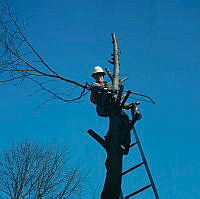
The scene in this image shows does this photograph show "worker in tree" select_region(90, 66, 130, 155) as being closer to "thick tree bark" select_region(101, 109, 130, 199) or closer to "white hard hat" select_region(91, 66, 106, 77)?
"thick tree bark" select_region(101, 109, 130, 199)

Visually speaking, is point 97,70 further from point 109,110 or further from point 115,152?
point 115,152

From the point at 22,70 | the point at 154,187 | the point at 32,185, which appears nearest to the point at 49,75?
the point at 22,70

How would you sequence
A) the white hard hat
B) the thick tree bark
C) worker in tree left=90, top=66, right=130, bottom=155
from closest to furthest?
1. the thick tree bark
2. worker in tree left=90, top=66, right=130, bottom=155
3. the white hard hat

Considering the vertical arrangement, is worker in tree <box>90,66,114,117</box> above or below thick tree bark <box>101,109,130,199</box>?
above

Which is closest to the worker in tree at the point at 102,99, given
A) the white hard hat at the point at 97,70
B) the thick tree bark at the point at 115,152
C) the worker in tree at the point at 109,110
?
the worker in tree at the point at 109,110

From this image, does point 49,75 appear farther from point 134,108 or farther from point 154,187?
point 154,187

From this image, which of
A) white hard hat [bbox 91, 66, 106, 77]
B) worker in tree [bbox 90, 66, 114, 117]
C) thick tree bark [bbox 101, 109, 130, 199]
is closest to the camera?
thick tree bark [bbox 101, 109, 130, 199]

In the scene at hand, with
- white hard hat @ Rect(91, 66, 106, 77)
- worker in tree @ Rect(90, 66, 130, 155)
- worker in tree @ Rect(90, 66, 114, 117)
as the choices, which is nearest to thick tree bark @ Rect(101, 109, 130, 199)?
worker in tree @ Rect(90, 66, 130, 155)

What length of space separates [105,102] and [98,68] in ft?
4.91

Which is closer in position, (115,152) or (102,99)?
(115,152)

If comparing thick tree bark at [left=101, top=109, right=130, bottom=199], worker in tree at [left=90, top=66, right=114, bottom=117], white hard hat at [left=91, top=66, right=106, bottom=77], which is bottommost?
thick tree bark at [left=101, top=109, right=130, bottom=199]

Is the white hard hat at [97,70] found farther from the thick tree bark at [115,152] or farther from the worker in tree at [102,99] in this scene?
the thick tree bark at [115,152]

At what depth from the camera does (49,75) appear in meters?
3.50

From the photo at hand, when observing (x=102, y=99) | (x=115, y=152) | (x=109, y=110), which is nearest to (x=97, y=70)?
(x=102, y=99)
